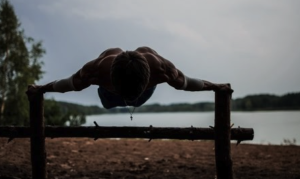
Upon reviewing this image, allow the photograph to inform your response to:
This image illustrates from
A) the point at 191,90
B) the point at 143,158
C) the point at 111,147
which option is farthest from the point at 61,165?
the point at 191,90

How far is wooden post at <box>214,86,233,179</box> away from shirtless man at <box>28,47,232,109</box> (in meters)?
0.15

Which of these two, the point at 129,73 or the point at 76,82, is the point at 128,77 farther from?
the point at 76,82

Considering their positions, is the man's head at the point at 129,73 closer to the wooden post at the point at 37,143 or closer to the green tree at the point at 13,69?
the wooden post at the point at 37,143

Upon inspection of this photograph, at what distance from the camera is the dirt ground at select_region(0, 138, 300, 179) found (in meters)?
5.96

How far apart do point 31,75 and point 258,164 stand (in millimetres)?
22113

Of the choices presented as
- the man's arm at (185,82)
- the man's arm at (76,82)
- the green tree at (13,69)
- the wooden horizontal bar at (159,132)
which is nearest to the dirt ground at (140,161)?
the wooden horizontal bar at (159,132)

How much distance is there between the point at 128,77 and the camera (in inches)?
122

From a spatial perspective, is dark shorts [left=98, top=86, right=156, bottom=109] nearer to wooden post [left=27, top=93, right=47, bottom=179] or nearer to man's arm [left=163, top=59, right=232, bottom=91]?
man's arm [left=163, top=59, right=232, bottom=91]

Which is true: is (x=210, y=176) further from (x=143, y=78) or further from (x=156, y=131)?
(x=143, y=78)

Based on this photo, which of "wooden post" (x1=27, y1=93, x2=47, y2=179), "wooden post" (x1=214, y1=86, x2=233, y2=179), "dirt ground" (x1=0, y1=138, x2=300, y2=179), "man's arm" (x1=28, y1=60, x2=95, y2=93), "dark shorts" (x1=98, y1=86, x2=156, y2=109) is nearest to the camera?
"man's arm" (x1=28, y1=60, x2=95, y2=93)

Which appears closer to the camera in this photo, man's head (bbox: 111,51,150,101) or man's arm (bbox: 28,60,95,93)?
man's head (bbox: 111,51,150,101)

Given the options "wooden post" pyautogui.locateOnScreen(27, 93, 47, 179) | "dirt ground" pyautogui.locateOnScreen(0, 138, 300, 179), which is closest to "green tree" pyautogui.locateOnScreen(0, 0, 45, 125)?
"dirt ground" pyautogui.locateOnScreen(0, 138, 300, 179)

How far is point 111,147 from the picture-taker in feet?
30.5

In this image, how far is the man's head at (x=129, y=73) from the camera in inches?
121
